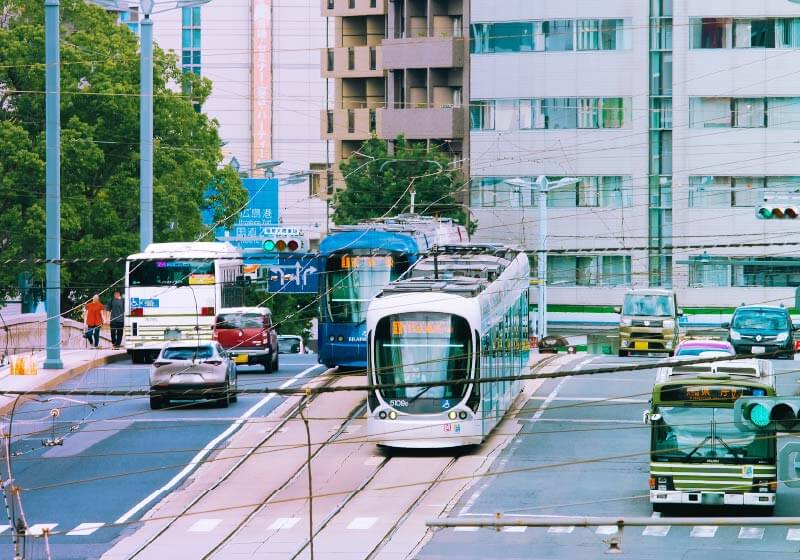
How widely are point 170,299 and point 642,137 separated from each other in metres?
26.7

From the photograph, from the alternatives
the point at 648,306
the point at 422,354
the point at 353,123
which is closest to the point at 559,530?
the point at 422,354

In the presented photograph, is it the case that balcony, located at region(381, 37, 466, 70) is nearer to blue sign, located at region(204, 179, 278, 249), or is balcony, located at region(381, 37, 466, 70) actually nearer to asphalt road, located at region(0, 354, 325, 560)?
blue sign, located at region(204, 179, 278, 249)

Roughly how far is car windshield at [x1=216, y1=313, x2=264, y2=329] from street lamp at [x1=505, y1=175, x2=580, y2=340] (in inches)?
686

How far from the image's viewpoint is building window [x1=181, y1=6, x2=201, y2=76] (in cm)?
12375

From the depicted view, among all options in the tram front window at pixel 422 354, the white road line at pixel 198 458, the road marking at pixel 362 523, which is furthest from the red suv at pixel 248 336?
the road marking at pixel 362 523

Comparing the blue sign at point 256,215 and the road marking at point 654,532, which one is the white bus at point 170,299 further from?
the road marking at point 654,532

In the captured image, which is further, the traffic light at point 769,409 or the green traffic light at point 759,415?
the traffic light at point 769,409

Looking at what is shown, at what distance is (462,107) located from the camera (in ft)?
233

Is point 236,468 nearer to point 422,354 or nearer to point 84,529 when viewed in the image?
point 422,354

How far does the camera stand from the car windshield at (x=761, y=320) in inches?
1956

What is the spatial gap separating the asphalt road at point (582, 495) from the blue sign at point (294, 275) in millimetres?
6940

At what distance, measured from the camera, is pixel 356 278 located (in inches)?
1519

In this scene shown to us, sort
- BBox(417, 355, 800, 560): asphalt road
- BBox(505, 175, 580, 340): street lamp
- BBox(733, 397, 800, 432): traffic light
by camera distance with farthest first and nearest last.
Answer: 1. BBox(505, 175, 580, 340): street lamp
2. BBox(417, 355, 800, 560): asphalt road
3. BBox(733, 397, 800, 432): traffic light

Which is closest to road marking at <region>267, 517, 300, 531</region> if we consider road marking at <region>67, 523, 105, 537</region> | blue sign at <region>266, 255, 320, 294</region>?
road marking at <region>67, 523, 105, 537</region>
